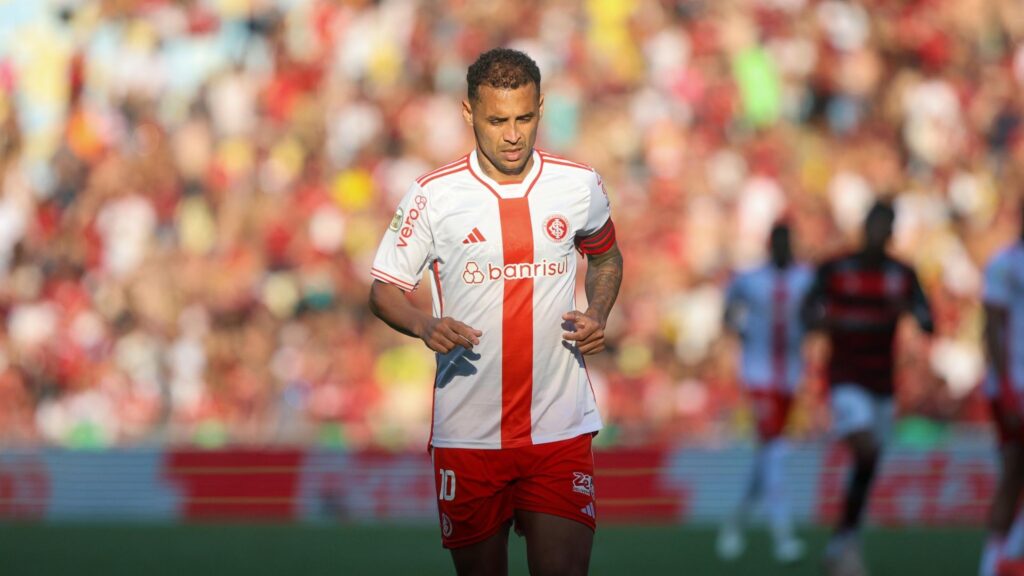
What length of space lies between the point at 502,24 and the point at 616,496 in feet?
23.9

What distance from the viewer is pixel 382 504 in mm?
16438

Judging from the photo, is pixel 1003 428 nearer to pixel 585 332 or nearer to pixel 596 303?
pixel 596 303

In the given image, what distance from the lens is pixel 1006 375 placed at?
10.2 meters

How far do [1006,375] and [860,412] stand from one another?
1485 millimetres

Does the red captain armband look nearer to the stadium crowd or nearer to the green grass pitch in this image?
the green grass pitch

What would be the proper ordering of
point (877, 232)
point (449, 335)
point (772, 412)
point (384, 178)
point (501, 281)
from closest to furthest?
1. point (449, 335)
2. point (501, 281)
3. point (877, 232)
4. point (772, 412)
5. point (384, 178)

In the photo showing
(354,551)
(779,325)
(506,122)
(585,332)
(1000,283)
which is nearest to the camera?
(585,332)

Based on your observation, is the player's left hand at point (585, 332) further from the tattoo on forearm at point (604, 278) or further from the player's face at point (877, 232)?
the player's face at point (877, 232)

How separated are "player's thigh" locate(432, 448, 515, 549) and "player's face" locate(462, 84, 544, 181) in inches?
43.4

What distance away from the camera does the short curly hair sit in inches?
241

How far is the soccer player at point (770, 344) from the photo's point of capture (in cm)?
1379

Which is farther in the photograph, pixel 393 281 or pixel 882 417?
pixel 882 417

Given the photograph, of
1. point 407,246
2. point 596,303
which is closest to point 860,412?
point 596,303

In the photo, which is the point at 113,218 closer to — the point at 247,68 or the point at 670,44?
the point at 247,68
